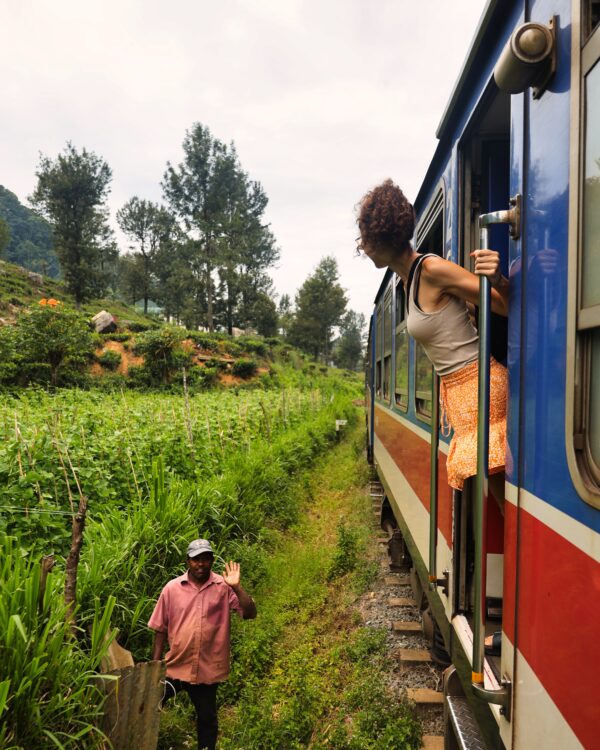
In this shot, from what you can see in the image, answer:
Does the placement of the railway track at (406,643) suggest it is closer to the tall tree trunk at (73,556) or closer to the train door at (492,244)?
the train door at (492,244)

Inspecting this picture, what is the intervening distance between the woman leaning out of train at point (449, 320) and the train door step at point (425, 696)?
172cm

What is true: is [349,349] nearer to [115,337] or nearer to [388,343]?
[115,337]

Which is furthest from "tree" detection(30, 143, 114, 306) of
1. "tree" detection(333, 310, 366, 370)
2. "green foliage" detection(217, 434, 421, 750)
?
"green foliage" detection(217, 434, 421, 750)

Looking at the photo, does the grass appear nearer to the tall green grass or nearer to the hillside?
the tall green grass

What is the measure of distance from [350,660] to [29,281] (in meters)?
44.5

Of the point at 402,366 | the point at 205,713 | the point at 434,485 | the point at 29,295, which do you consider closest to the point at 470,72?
the point at 434,485

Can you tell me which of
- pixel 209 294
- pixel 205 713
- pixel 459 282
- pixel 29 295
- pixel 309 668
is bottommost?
pixel 309 668

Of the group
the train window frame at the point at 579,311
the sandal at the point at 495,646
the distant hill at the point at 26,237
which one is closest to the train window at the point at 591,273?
the train window frame at the point at 579,311

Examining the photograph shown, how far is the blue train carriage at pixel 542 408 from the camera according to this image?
120cm

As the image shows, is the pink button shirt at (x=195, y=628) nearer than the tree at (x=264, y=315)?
Yes

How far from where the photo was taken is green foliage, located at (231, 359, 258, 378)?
1155 inches

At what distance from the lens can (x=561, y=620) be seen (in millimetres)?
1279

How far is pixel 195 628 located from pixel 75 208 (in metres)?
43.4

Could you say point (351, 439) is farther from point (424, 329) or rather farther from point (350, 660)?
point (424, 329)
